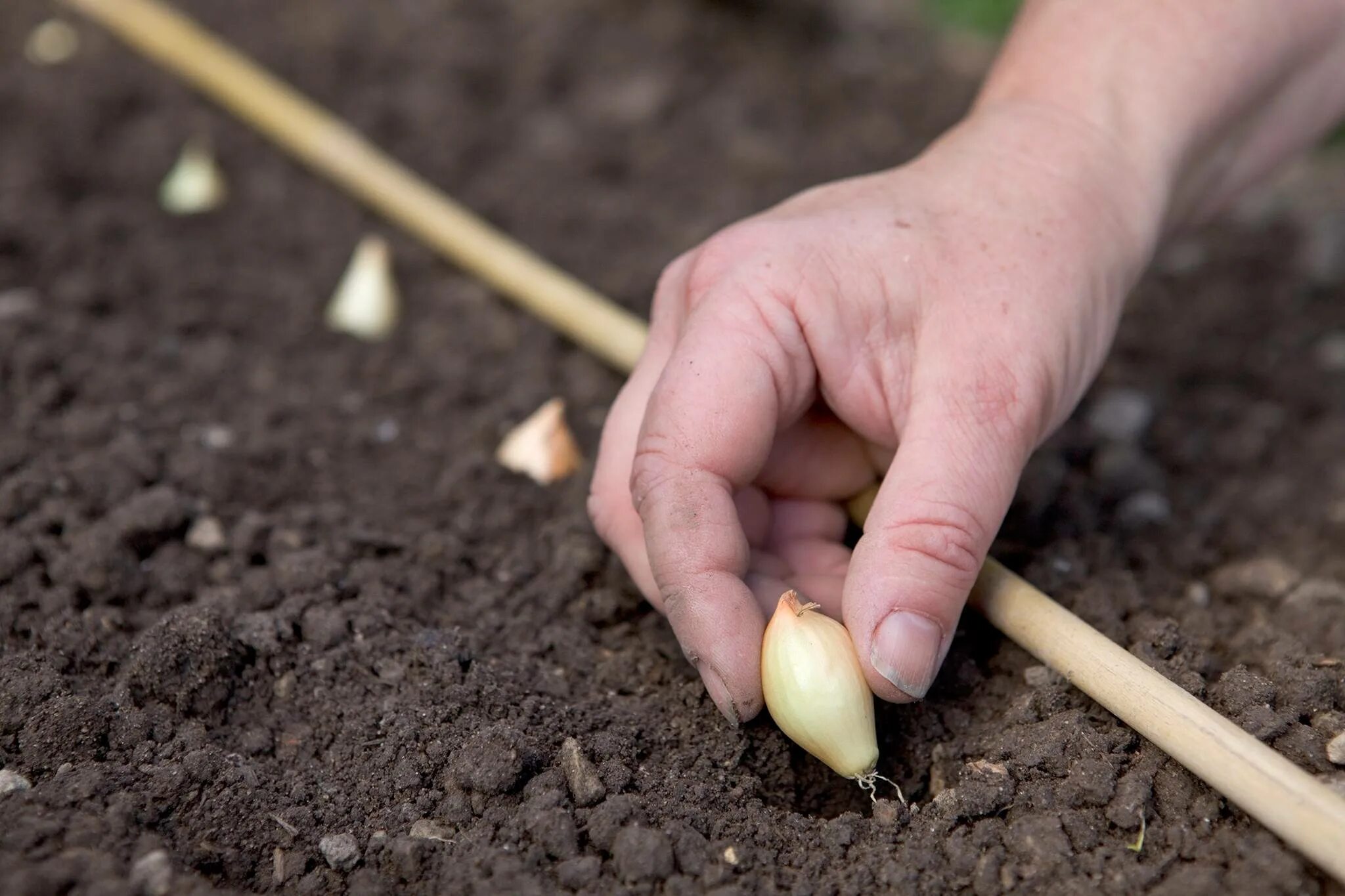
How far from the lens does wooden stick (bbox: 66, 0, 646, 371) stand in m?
2.41

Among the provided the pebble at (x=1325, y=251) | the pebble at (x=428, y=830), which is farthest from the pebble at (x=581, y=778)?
the pebble at (x=1325, y=251)

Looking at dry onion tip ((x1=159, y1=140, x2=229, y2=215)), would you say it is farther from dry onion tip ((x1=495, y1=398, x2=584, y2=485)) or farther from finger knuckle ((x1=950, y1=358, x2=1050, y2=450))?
finger knuckle ((x1=950, y1=358, x2=1050, y2=450))

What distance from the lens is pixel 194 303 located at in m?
2.57

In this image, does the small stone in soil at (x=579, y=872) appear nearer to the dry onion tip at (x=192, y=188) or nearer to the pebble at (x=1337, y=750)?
the pebble at (x=1337, y=750)

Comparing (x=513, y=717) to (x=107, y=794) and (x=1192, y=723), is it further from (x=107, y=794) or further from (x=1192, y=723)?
(x=1192, y=723)

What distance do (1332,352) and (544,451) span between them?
180cm

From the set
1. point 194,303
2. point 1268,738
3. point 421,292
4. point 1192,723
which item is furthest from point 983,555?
point 194,303

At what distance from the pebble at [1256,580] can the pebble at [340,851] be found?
1385 mm

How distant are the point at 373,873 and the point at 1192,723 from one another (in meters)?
0.96

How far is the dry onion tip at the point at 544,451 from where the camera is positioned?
2.13m

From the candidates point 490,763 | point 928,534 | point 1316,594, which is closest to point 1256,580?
point 1316,594

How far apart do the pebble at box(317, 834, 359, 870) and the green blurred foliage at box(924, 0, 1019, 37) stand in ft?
10.3

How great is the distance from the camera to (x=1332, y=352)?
2674 millimetres

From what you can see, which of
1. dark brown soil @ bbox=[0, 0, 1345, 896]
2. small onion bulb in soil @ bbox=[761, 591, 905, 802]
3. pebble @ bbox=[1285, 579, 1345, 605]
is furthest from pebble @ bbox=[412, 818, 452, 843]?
pebble @ bbox=[1285, 579, 1345, 605]
